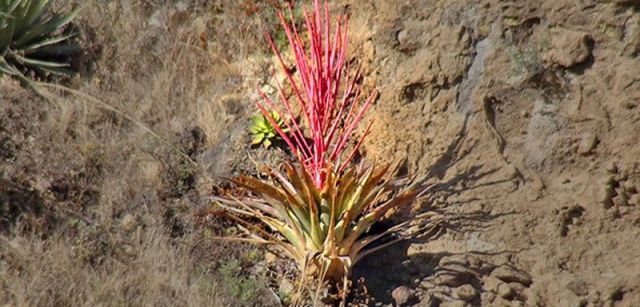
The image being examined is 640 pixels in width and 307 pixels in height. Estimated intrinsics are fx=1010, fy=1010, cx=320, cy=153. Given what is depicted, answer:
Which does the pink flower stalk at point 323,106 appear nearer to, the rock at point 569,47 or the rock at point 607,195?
the rock at point 569,47

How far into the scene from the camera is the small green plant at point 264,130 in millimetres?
6910

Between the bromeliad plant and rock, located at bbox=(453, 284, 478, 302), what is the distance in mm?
543

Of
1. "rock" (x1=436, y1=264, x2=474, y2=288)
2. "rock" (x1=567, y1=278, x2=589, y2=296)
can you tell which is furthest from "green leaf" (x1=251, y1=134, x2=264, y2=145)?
"rock" (x1=567, y1=278, x2=589, y2=296)

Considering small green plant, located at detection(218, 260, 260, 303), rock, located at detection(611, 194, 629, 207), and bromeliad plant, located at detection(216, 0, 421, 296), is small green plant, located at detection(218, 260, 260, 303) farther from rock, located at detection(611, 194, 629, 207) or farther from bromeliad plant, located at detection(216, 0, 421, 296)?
rock, located at detection(611, 194, 629, 207)

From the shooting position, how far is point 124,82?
24.4ft

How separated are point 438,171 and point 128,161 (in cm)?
211

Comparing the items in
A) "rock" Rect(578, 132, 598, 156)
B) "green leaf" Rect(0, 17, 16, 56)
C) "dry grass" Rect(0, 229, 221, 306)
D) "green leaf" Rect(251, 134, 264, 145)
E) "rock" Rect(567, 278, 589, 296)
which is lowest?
"dry grass" Rect(0, 229, 221, 306)

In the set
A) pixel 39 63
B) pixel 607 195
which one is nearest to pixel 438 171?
pixel 607 195

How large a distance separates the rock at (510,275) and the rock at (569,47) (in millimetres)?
1322

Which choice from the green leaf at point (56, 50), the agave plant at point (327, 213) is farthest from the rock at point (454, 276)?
the green leaf at point (56, 50)

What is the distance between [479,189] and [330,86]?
114 centimetres

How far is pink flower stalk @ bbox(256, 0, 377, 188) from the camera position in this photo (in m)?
6.27

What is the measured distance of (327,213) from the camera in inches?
244

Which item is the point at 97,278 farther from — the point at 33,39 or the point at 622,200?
the point at 622,200
